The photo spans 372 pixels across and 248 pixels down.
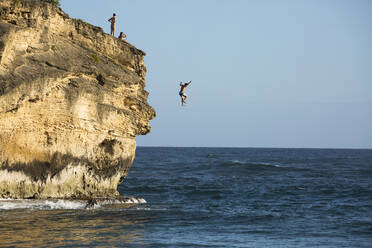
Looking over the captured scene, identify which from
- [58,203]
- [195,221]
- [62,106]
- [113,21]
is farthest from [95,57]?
[195,221]

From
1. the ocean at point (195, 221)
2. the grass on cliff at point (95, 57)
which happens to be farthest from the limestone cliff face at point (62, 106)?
the ocean at point (195, 221)

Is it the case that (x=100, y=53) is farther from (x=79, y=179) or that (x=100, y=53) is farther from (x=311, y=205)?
(x=311, y=205)

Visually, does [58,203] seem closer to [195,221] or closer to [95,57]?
[195,221]

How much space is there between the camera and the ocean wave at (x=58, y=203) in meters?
19.7

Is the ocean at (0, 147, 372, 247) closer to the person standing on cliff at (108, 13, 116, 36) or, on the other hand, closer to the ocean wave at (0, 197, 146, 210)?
the ocean wave at (0, 197, 146, 210)

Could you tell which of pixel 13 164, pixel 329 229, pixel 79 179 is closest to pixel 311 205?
pixel 329 229

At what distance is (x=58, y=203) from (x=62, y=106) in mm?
4115

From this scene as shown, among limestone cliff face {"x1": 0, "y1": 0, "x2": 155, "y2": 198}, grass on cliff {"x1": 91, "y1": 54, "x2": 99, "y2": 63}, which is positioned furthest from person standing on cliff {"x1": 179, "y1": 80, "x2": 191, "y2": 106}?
grass on cliff {"x1": 91, "y1": 54, "x2": 99, "y2": 63}

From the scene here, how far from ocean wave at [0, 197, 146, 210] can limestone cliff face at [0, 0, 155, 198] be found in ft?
1.61

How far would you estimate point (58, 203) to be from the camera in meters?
21.2

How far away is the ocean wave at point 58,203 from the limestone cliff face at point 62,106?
0.49 meters

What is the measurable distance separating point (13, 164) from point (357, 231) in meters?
13.7

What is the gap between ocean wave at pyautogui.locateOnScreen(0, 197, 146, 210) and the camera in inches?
776

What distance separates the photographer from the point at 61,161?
71.4ft
